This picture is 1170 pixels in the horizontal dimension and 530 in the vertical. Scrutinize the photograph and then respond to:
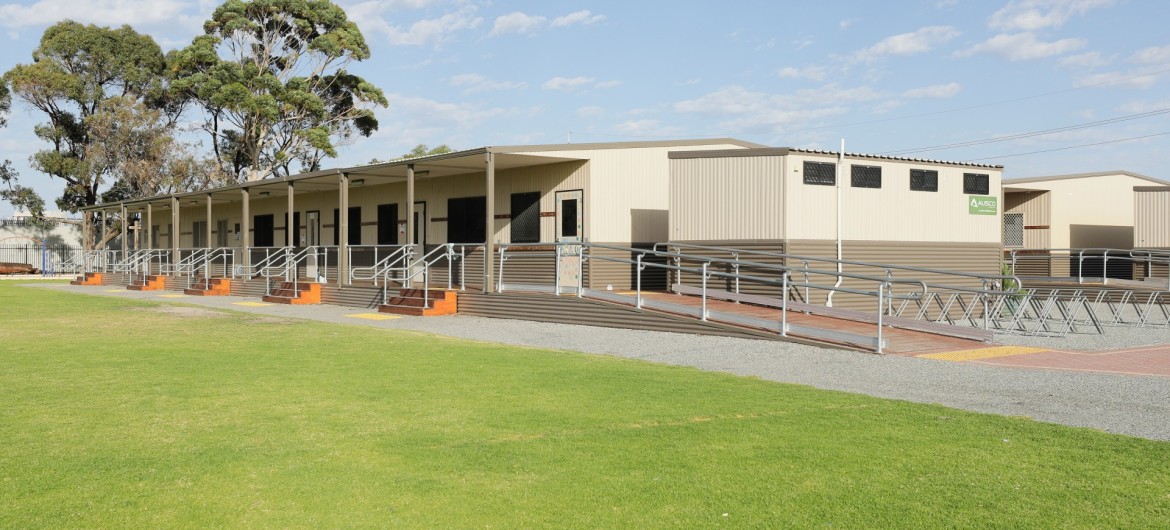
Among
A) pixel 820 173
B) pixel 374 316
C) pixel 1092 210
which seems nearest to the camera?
pixel 820 173

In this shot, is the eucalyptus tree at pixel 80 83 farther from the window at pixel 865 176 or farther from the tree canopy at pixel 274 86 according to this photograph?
the window at pixel 865 176

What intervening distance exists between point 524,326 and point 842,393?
25.3 ft

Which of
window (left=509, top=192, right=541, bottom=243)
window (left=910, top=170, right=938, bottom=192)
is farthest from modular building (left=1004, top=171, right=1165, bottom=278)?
window (left=509, top=192, right=541, bottom=243)

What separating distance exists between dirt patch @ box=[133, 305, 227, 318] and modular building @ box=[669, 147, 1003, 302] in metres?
9.04

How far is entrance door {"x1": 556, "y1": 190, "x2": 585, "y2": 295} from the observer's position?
18.1 meters

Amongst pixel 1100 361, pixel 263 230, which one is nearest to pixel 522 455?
pixel 1100 361

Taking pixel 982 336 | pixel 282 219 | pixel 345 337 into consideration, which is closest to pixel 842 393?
pixel 982 336

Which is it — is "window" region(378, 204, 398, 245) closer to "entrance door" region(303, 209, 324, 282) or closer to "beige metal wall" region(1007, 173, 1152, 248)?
"entrance door" region(303, 209, 324, 282)

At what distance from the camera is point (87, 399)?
777 centimetres

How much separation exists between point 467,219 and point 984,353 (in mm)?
12705

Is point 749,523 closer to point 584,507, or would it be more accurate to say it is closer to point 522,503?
point 584,507

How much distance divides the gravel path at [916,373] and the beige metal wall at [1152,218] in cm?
909

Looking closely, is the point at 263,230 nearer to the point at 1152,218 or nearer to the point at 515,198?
the point at 515,198

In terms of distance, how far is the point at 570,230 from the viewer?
61.6ft
